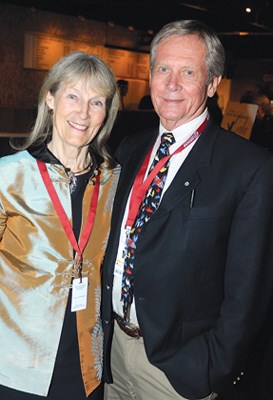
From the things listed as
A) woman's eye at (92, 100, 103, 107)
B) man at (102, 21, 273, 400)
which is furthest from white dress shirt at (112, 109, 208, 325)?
woman's eye at (92, 100, 103, 107)

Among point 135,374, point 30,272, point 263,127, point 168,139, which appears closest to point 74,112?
point 168,139

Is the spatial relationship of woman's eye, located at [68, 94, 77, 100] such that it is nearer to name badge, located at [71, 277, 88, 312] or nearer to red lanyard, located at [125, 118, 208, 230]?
red lanyard, located at [125, 118, 208, 230]

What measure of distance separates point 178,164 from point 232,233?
350mm

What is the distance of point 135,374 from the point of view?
5.92 ft

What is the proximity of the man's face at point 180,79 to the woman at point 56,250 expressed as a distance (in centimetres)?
23

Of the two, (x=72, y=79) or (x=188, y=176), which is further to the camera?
(x=72, y=79)

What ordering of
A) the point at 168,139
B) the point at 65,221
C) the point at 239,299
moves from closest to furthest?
the point at 239,299 < the point at 65,221 < the point at 168,139

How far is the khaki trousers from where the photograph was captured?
173cm

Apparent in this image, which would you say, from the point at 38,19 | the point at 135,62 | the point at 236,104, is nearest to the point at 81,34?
the point at 38,19

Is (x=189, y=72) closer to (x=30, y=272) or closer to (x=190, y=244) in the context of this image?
(x=190, y=244)

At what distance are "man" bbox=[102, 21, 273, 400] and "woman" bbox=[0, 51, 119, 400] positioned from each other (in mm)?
131

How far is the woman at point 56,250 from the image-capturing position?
62.9 inches

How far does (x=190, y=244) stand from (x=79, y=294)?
48cm

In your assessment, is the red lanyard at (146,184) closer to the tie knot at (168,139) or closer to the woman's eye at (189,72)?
the tie knot at (168,139)
